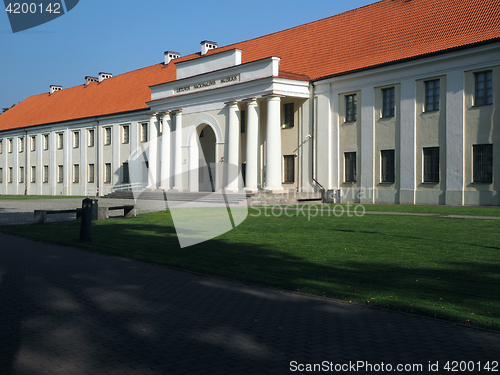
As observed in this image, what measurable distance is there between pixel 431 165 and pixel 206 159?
19.8 metres

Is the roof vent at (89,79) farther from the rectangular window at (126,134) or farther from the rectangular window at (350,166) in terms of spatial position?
the rectangular window at (350,166)

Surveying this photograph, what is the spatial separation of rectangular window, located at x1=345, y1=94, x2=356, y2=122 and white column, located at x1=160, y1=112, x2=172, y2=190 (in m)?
15.4

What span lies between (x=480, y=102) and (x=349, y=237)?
16.5 m

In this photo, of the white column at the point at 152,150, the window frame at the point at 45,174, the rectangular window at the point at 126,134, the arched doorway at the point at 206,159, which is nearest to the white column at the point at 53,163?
the window frame at the point at 45,174

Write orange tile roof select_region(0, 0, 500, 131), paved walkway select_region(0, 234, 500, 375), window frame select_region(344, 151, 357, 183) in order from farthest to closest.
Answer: window frame select_region(344, 151, 357, 183) → orange tile roof select_region(0, 0, 500, 131) → paved walkway select_region(0, 234, 500, 375)

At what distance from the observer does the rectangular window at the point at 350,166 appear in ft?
110

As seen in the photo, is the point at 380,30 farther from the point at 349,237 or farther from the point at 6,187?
the point at 6,187

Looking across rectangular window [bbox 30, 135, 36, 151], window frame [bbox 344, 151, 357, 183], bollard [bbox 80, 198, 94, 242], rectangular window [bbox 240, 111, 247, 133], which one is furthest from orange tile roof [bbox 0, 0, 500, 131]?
bollard [bbox 80, 198, 94, 242]

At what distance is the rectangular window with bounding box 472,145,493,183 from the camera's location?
26516 millimetres

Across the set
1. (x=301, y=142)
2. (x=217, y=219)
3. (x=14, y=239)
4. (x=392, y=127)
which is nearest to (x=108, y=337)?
(x=14, y=239)

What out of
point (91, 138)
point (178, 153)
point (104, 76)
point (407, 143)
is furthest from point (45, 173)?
point (407, 143)

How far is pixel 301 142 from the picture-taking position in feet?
118

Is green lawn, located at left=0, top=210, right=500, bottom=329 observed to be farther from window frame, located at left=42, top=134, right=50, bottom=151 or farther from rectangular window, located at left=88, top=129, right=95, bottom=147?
window frame, located at left=42, top=134, right=50, bottom=151

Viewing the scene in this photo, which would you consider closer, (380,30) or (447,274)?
(447,274)
